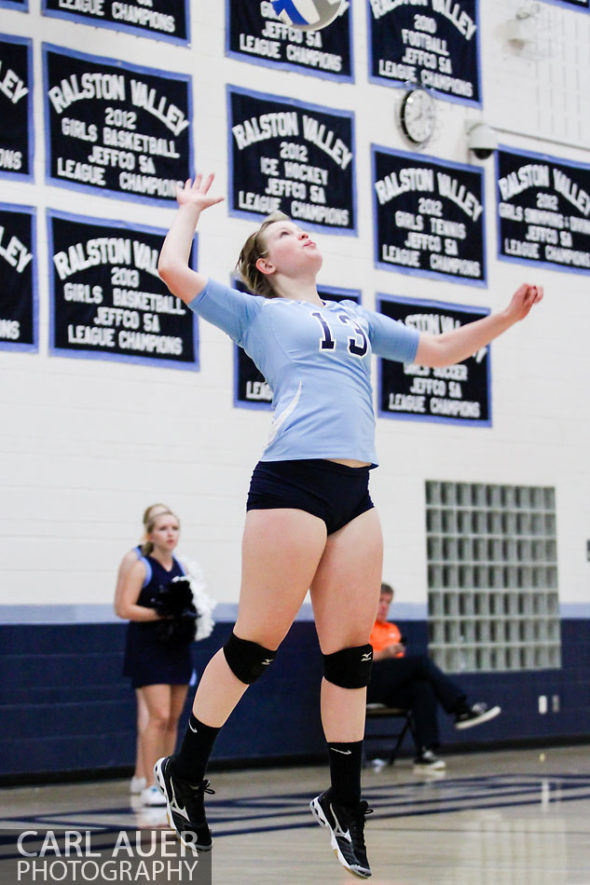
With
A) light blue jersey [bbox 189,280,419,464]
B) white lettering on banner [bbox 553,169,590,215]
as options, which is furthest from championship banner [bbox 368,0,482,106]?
light blue jersey [bbox 189,280,419,464]

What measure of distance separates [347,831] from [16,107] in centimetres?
695

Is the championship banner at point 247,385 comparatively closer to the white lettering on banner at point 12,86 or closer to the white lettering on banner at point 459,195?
the white lettering on banner at point 12,86

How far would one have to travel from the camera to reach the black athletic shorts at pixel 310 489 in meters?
4.35

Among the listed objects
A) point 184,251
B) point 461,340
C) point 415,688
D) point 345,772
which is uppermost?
point 184,251

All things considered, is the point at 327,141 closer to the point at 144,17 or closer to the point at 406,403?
the point at 144,17

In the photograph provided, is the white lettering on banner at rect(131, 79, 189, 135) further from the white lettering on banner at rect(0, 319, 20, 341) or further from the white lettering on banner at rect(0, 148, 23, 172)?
the white lettering on banner at rect(0, 319, 20, 341)

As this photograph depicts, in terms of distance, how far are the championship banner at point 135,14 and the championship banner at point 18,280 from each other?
1.56 meters

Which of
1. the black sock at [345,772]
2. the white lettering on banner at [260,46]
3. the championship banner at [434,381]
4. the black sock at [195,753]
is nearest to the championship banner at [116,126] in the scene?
the white lettering on banner at [260,46]

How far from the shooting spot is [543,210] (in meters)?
13.6

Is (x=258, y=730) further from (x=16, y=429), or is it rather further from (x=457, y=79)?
(x=457, y=79)

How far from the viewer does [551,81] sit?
13.7 meters

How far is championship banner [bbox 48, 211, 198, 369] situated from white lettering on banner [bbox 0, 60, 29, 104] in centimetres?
85

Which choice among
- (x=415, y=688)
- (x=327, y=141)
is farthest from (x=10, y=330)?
(x=415, y=688)

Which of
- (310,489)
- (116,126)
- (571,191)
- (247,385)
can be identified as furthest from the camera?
(571,191)
